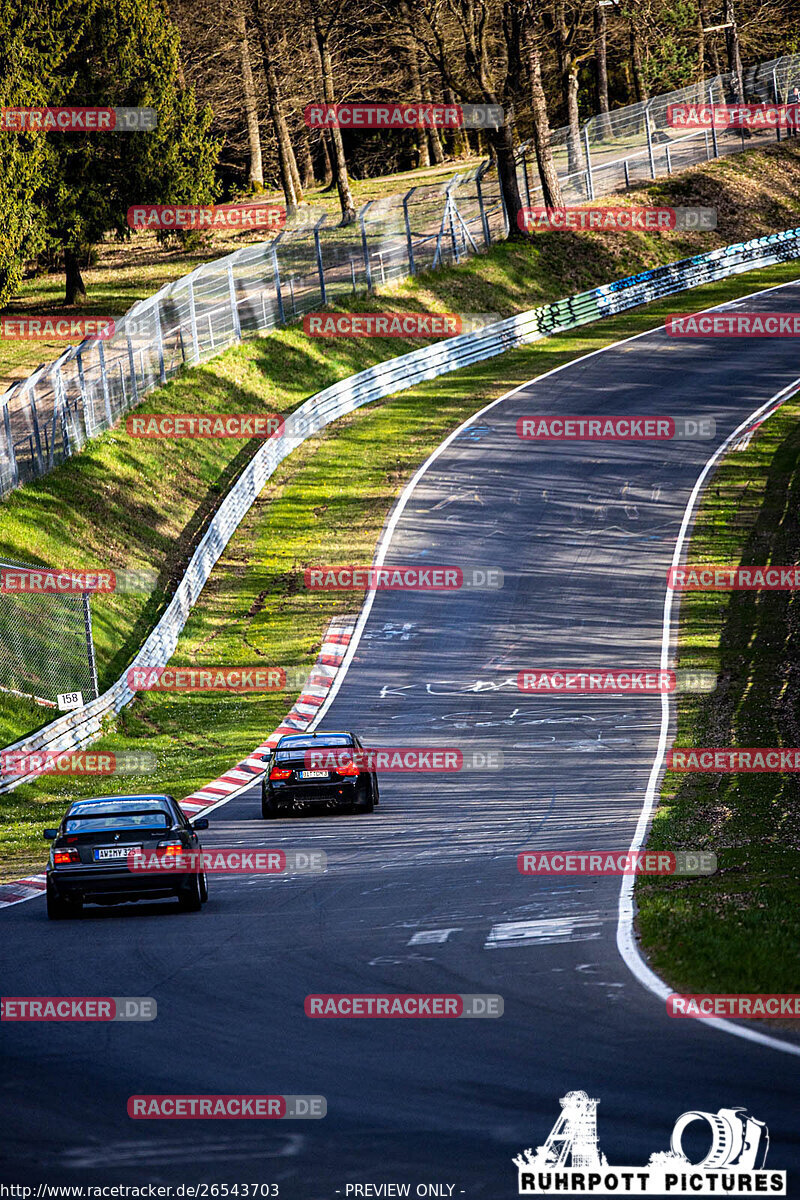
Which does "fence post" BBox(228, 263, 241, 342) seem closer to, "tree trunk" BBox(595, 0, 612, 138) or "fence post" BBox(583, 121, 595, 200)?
"tree trunk" BBox(595, 0, 612, 138)

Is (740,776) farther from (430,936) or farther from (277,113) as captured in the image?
(277,113)

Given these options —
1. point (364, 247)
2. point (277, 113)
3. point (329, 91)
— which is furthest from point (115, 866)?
point (277, 113)

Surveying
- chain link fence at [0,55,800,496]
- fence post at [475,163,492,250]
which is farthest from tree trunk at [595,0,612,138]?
fence post at [475,163,492,250]

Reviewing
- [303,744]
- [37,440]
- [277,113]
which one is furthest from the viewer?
[277,113]

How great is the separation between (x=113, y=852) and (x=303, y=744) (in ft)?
22.0

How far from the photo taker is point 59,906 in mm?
14008

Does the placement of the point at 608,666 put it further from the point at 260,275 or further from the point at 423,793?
the point at 260,275

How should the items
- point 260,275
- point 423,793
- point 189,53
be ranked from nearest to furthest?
point 423,793
point 260,275
point 189,53

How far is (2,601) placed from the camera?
25141 millimetres

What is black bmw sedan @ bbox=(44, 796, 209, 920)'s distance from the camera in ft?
45.5

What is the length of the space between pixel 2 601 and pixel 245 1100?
18429 millimetres

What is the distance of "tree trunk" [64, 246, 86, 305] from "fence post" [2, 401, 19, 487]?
50.6 feet

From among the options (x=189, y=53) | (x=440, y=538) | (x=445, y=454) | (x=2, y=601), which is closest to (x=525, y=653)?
(x=440, y=538)

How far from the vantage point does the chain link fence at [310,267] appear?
111ft
